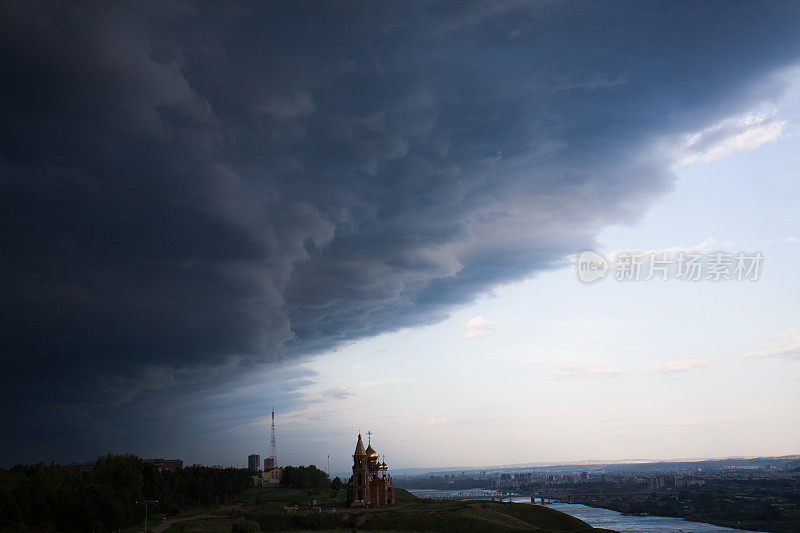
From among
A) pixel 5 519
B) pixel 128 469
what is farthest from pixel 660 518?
pixel 5 519

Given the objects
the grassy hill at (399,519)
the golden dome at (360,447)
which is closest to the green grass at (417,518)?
the grassy hill at (399,519)

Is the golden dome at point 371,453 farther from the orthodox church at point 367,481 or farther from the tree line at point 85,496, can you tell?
the tree line at point 85,496

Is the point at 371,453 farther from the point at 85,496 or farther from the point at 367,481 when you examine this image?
the point at 85,496

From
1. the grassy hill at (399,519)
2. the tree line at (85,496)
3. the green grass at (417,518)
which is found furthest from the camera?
the green grass at (417,518)

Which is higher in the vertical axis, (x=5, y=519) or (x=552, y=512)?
(x=5, y=519)

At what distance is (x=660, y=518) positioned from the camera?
6806 inches

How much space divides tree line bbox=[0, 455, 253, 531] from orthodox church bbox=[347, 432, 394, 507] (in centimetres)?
3134

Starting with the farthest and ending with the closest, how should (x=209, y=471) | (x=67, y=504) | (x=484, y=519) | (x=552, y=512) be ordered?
1. (x=209, y=471)
2. (x=552, y=512)
3. (x=484, y=519)
4. (x=67, y=504)

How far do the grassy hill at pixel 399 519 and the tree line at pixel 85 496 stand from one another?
8647 mm

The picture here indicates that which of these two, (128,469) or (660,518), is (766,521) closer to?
(660,518)

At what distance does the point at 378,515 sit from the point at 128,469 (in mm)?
39630

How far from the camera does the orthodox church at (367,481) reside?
98625 mm

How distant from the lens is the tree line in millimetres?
65812

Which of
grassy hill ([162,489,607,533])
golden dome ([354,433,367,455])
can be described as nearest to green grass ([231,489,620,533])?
grassy hill ([162,489,607,533])
